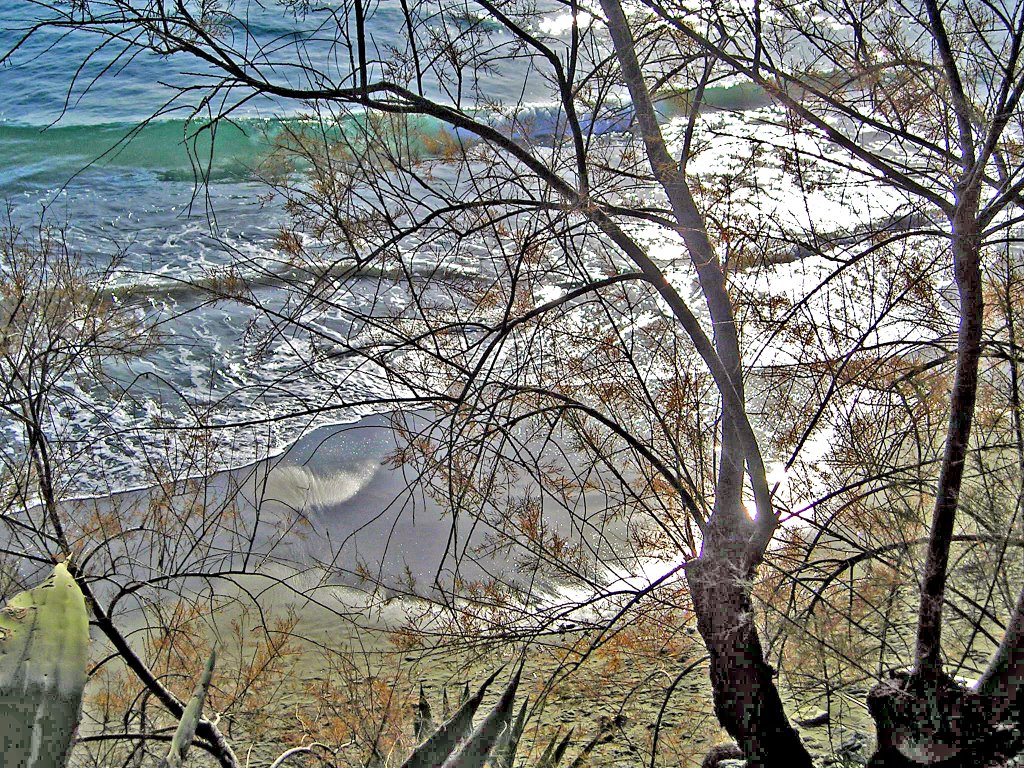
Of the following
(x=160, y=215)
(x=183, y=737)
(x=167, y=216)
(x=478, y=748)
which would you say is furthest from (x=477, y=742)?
(x=160, y=215)

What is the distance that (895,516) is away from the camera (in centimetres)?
322

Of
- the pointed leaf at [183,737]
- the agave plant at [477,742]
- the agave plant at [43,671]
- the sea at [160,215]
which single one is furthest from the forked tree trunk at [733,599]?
the sea at [160,215]

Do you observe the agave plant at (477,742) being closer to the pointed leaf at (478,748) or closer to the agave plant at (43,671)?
the pointed leaf at (478,748)

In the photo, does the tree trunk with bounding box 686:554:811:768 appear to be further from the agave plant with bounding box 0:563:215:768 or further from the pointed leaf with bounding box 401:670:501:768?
the agave plant with bounding box 0:563:215:768

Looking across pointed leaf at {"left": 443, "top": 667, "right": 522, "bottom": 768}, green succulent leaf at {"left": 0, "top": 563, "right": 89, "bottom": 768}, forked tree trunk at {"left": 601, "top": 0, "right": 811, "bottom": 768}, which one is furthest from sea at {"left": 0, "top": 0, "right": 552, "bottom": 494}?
green succulent leaf at {"left": 0, "top": 563, "right": 89, "bottom": 768}

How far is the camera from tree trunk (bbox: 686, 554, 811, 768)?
360 centimetres

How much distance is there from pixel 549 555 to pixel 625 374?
Answer: 3.35 feet

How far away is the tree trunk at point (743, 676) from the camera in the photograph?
360 centimetres

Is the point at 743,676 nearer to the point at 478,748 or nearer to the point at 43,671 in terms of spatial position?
the point at 478,748

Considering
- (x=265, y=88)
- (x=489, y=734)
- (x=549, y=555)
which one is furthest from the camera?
(x=549, y=555)

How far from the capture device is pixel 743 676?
3.63m

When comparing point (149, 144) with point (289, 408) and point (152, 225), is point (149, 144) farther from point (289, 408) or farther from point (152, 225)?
point (289, 408)

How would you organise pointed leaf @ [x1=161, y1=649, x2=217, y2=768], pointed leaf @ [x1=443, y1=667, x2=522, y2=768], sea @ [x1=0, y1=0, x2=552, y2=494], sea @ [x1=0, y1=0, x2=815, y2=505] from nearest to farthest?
pointed leaf @ [x1=161, y1=649, x2=217, y2=768], pointed leaf @ [x1=443, y1=667, x2=522, y2=768], sea @ [x1=0, y1=0, x2=815, y2=505], sea @ [x1=0, y1=0, x2=552, y2=494]

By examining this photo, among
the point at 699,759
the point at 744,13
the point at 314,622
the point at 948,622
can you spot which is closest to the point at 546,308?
the point at 744,13
